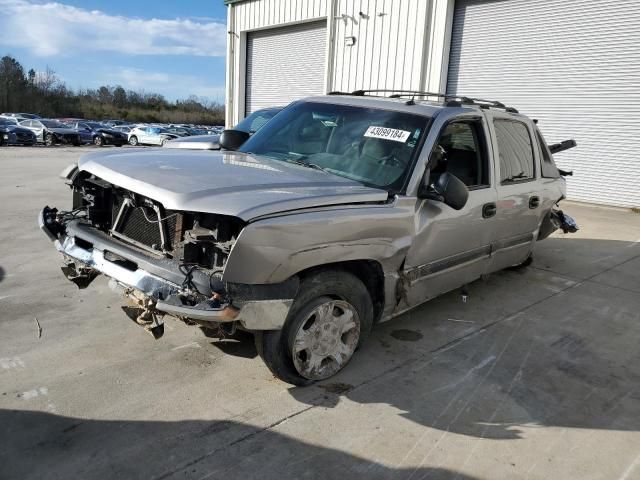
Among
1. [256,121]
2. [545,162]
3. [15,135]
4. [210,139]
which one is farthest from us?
[15,135]

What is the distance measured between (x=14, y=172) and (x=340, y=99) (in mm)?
12584

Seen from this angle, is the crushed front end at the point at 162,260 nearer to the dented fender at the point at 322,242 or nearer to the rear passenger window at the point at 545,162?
the dented fender at the point at 322,242

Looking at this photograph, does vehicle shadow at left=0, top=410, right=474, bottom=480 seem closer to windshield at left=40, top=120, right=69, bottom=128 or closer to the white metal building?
the white metal building

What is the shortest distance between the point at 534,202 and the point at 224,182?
3.53 meters

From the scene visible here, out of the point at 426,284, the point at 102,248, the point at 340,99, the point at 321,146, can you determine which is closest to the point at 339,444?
the point at 426,284

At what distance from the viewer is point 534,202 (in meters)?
5.36

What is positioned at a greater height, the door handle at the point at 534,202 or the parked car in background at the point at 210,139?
the parked car in background at the point at 210,139

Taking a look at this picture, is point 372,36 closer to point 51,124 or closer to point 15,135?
point 15,135

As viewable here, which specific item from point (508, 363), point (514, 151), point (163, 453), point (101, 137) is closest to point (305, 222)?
point (163, 453)

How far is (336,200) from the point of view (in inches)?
127

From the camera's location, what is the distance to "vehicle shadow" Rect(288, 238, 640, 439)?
10.8ft

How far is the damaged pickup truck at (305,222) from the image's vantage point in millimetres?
2877

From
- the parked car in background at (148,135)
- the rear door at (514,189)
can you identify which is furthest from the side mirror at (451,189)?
the parked car in background at (148,135)

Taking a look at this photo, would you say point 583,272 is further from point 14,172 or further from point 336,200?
point 14,172
